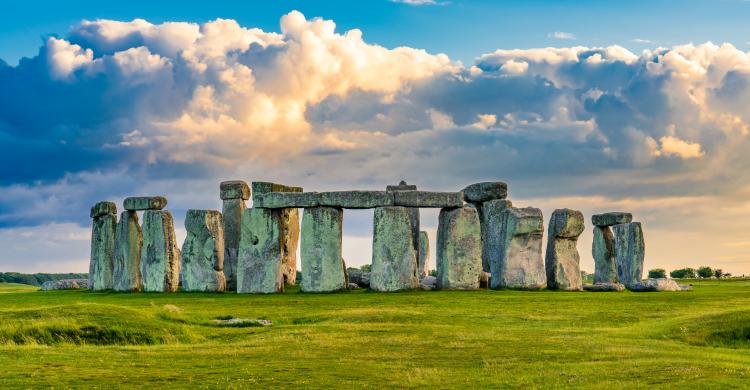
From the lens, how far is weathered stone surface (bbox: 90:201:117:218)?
46.8 m

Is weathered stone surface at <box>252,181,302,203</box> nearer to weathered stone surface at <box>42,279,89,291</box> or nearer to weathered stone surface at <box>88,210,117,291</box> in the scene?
weathered stone surface at <box>88,210,117,291</box>

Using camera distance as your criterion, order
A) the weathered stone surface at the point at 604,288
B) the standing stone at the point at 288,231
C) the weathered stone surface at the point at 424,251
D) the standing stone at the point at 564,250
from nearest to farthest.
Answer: the standing stone at the point at 564,250 → the weathered stone surface at the point at 604,288 → the standing stone at the point at 288,231 → the weathered stone surface at the point at 424,251

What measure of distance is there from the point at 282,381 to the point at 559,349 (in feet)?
24.3

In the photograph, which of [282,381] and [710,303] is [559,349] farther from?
[710,303]

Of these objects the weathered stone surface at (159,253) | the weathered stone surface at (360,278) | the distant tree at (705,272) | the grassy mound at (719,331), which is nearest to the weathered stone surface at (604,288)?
the weathered stone surface at (360,278)

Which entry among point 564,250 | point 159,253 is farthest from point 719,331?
point 159,253

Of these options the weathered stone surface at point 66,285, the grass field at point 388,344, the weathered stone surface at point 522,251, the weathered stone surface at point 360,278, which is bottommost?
the grass field at point 388,344

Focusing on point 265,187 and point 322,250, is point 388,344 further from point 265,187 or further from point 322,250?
point 265,187

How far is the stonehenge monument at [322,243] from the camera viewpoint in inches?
1569

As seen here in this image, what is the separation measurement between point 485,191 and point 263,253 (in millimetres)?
11512

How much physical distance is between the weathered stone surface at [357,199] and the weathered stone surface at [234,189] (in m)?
7.07

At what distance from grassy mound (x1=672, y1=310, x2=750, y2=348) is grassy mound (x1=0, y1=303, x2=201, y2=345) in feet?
43.0

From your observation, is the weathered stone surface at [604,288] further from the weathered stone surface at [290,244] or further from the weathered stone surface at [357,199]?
the weathered stone surface at [290,244]

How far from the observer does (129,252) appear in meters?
44.1
